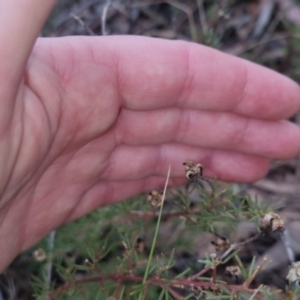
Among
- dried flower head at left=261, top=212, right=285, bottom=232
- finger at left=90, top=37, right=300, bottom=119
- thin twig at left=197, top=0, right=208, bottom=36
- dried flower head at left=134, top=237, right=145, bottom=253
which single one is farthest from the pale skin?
thin twig at left=197, top=0, right=208, bottom=36

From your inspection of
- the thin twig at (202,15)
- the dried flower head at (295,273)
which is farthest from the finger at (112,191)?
the thin twig at (202,15)

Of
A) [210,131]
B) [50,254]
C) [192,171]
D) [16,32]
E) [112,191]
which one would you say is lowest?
[50,254]

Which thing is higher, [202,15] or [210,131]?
[202,15]

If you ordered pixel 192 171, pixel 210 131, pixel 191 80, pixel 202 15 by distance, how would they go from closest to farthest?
pixel 192 171, pixel 191 80, pixel 210 131, pixel 202 15

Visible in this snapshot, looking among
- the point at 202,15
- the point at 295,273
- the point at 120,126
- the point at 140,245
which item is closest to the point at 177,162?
the point at 120,126

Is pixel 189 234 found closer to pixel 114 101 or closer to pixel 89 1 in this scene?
pixel 114 101

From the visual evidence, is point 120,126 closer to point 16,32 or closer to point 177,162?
point 177,162

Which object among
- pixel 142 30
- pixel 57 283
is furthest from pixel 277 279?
pixel 142 30

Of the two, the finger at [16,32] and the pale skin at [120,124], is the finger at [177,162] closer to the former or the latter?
the pale skin at [120,124]
